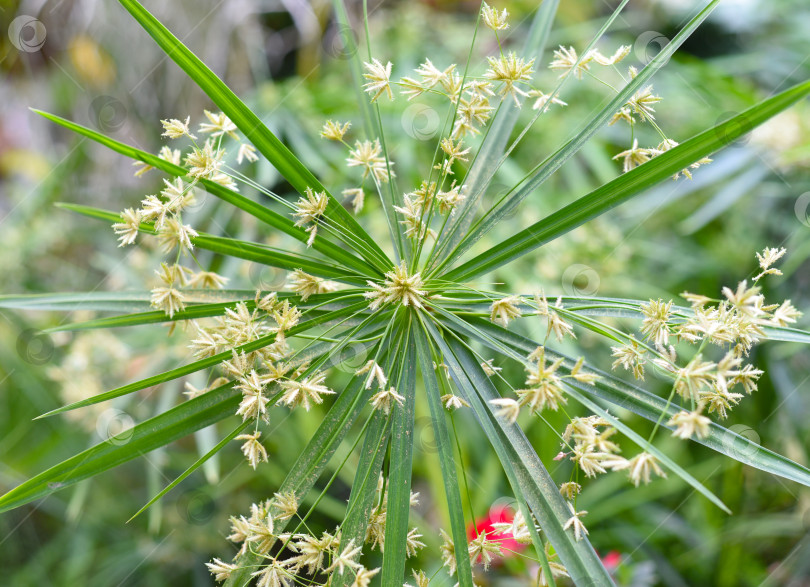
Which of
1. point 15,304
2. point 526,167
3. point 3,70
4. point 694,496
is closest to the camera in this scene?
point 15,304

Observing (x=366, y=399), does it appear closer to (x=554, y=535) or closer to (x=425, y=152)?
(x=554, y=535)

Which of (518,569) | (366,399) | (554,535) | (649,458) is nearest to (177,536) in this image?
(518,569)

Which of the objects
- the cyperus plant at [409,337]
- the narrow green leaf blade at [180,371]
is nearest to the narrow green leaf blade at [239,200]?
the cyperus plant at [409,337]

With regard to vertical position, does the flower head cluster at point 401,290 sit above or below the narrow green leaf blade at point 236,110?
below

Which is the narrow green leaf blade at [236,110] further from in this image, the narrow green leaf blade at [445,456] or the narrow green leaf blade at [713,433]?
the narrow green leaf blade at [713,433]
